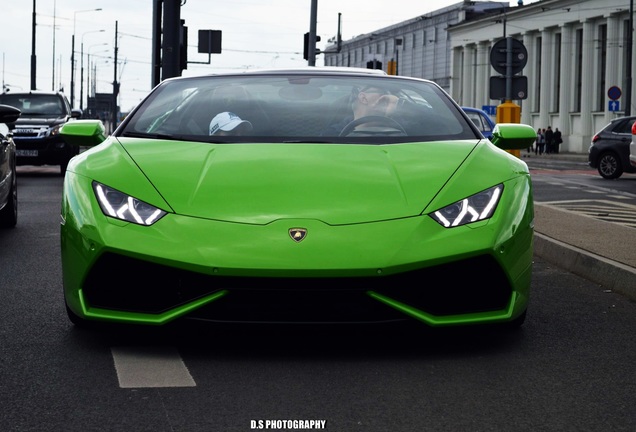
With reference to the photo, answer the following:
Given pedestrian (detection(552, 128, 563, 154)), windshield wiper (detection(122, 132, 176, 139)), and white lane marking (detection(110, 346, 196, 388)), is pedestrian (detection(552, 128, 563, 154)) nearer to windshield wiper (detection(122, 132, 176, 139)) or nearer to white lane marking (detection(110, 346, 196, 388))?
windshield wiper (detection(122, 132, 176, 139))

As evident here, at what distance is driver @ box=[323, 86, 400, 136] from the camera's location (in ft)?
19.6

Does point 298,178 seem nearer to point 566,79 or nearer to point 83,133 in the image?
point 83,133

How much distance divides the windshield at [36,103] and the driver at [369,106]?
61.2ft

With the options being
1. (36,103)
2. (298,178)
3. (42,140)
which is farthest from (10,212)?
(36,103)

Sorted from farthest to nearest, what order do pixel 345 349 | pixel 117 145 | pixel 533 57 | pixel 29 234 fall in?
pixel 533 57 → pixel 29 234 → pixel 117 145 → pixel 345 349

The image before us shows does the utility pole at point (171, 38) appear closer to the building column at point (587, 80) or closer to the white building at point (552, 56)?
the white building at point (552, 56)

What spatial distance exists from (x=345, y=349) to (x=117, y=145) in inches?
59.6

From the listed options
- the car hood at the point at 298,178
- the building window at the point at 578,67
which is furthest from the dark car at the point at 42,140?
the building window at the point at 578,67

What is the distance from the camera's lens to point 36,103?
24344 mm

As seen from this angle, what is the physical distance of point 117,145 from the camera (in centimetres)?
567

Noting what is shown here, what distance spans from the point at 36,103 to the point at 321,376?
20.8 meters

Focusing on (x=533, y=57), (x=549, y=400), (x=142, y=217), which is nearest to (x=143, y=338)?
(x=142, y=217)

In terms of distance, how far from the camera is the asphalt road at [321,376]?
13.1 ft

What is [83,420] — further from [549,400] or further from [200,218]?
[549,400]
